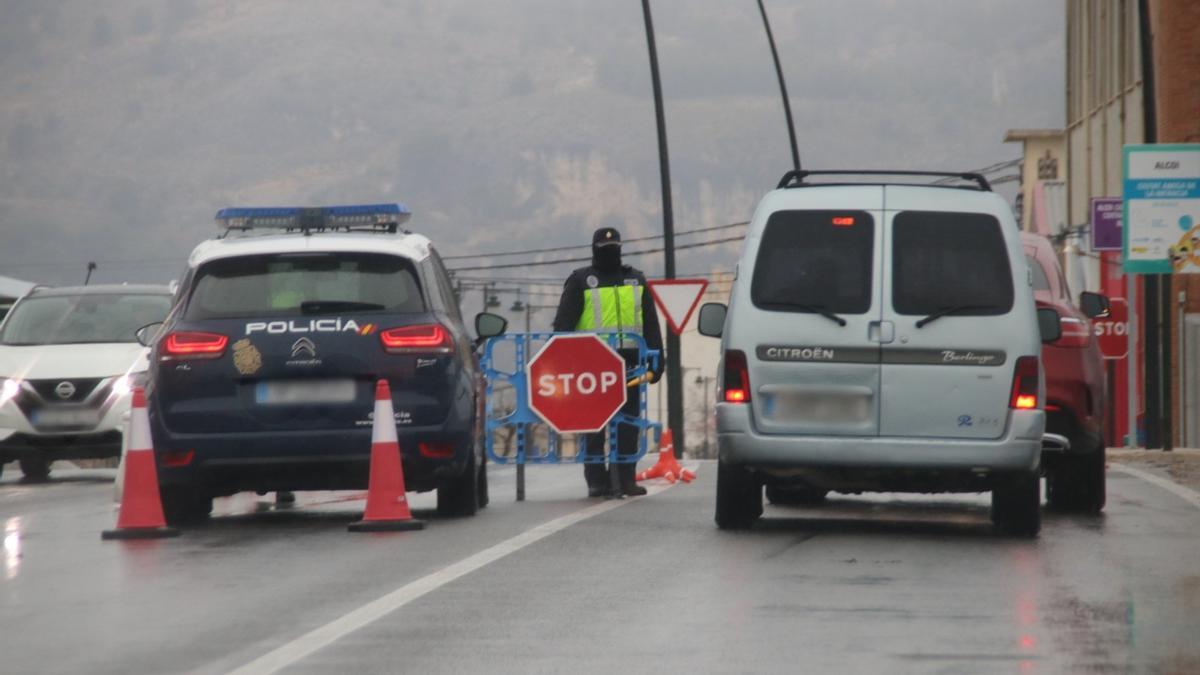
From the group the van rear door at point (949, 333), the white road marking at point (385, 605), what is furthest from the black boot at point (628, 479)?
the van rear door at point (949, 333)

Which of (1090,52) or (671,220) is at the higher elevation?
(1090,52)

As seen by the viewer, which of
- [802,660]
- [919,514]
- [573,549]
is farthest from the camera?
[919,514]

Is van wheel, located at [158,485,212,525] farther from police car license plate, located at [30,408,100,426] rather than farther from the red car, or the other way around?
police car license plate, located at [30,408,100,426]

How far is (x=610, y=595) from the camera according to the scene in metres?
9.48

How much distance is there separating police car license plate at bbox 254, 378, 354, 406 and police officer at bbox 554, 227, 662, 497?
11.1 ft

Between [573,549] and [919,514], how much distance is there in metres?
3.88

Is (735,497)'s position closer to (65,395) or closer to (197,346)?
(197,346)

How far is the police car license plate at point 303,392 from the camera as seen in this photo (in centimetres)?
1278

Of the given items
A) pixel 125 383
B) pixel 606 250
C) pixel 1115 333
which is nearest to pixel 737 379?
pixel 606 250

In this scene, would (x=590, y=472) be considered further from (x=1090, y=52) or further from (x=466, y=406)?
(x=1090, y=52)

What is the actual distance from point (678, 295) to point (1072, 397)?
14.4 meters

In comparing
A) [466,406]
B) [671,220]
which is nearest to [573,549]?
[466,406]

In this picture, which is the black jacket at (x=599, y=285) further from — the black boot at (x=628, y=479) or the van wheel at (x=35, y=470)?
the van wheel at (x=35, y=470)

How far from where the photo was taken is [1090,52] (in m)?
53.5
